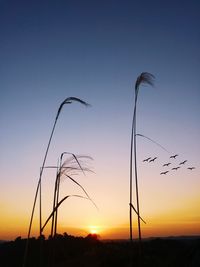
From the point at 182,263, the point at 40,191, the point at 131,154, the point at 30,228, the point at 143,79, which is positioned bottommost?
the point at 182,263

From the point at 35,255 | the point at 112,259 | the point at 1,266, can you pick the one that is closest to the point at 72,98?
the point at 112,259

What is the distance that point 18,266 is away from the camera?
2284 centimetres

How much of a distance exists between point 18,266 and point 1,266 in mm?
1371

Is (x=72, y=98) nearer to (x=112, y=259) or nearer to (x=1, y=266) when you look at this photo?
(x=112, y=259)

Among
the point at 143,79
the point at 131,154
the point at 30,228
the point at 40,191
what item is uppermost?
the point at 143,79

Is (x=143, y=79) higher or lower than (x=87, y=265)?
higher

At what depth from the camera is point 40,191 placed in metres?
8.67

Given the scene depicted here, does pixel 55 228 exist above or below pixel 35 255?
below

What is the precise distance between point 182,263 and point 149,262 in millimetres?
7294

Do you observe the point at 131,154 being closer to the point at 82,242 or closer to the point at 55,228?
the point at 55,228

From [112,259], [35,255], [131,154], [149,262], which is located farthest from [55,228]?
[35,255]

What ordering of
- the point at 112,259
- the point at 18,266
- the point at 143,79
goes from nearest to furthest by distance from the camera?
the point at 143,79, the point at 112,259, the point at 18,266

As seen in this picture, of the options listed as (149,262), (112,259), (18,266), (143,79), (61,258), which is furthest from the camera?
(18,266)

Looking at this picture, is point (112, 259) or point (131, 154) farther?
point (112, 259)
